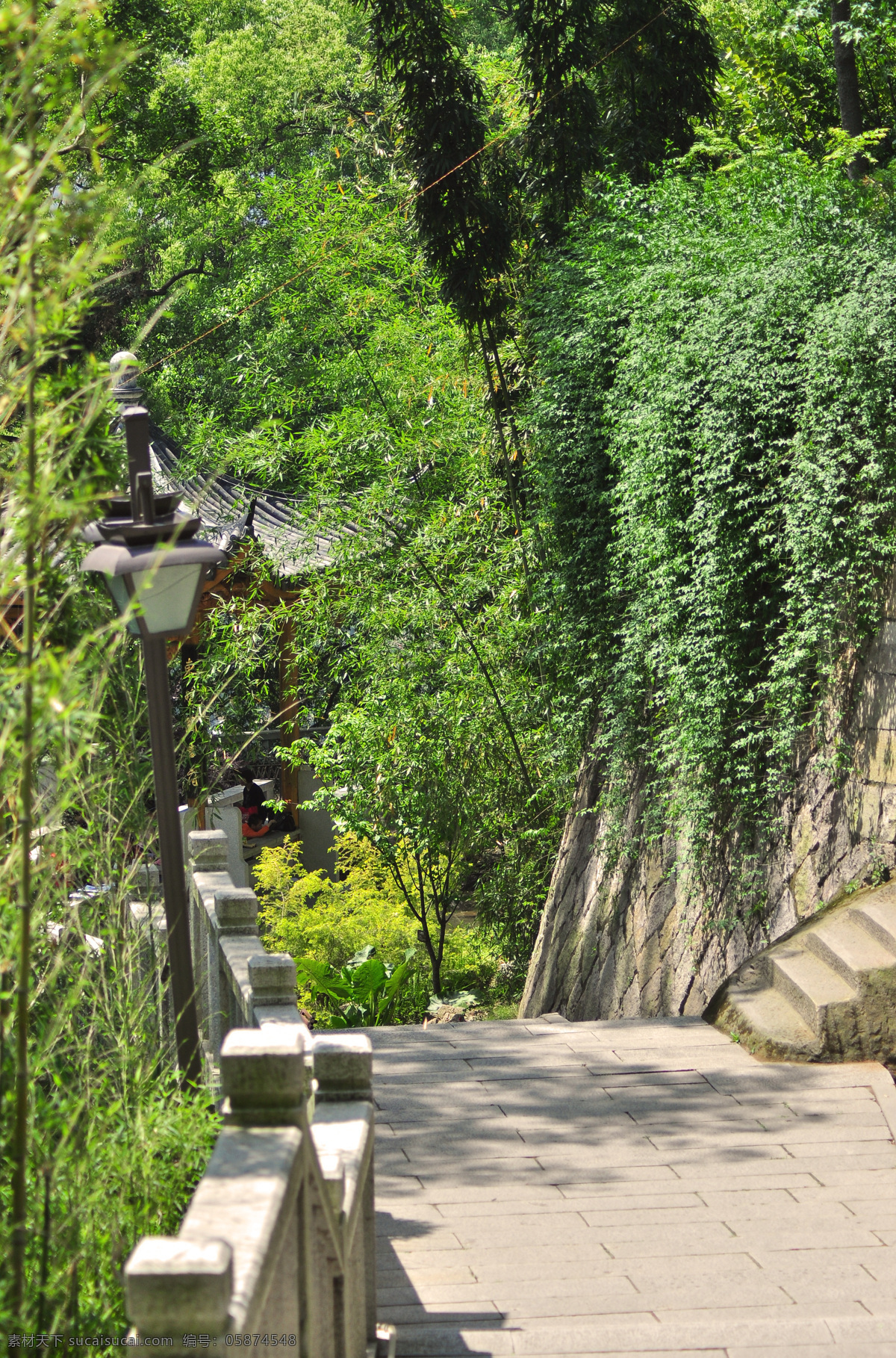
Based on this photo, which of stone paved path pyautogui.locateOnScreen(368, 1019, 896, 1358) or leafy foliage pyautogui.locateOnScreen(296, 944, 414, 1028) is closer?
stone paved path pyautogui.locateOnScreen(368, 1019, 896, 1358)

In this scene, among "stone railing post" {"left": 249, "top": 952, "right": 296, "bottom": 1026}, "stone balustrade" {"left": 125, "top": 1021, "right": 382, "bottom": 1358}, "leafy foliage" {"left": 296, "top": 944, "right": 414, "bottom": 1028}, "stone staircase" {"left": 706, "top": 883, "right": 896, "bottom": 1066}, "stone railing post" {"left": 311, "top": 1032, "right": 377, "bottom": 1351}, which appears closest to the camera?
"stone balustrade" {"left": 125, "top": 1021, "right": 382, "bottom": 1358}

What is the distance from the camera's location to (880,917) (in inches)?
211

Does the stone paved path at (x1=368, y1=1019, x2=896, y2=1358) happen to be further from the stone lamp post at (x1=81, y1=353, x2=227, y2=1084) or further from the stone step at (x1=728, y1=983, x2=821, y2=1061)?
the stone lamp post at (x1=81, y1=353, x2=227, y2=1084)

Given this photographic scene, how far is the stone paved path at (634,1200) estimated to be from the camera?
10.8 feet

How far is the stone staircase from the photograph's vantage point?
5.10 meters

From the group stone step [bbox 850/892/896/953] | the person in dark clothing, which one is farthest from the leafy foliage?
stone step [bbox 850/892/896/953]

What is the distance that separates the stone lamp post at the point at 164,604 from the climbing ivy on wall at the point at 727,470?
321 cm

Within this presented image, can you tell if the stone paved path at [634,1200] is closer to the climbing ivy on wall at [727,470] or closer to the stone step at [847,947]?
the stone step at [847,947]

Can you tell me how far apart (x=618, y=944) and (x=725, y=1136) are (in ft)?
9.78

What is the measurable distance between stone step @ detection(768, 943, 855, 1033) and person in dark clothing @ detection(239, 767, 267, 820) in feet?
23.6

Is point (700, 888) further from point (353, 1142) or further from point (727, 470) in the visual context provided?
point (353, 1142)

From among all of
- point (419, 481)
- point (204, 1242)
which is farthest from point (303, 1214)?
point (419, 481)

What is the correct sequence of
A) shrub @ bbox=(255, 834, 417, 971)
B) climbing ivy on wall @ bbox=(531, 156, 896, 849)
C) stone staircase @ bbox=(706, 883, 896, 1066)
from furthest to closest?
shrub @ bbox=(255, 834, 417, 971) < climbing ivy on wall @ bbox=(531, 156, 896, 849) < stone staircase @ bbox=(706, 883, 896, 1066)

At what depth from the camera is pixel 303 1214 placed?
2.25m
